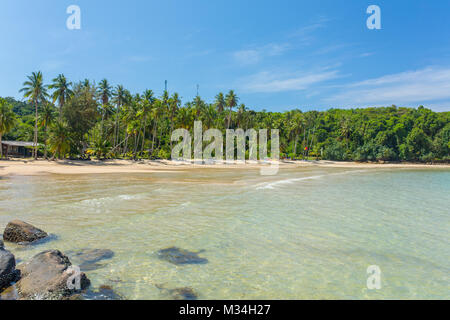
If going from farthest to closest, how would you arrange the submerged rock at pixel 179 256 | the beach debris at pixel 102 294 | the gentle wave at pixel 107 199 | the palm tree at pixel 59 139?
the palm tree at pixel 59 139
the gentle wave at pixel 107 199
the submerged rock at pixel 179 256
the beach debris at pixel 102 294

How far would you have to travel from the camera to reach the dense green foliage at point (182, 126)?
1928 inches

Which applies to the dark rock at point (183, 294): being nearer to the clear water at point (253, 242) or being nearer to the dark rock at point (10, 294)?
the clear water at point (253, 242)

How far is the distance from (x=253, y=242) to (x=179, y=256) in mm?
2358

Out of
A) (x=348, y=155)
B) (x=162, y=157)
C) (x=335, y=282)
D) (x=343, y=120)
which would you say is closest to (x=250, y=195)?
(x=335, y=282)

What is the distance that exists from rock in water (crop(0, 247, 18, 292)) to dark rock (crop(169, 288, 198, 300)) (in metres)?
2.96

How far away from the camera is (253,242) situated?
8.41 metres

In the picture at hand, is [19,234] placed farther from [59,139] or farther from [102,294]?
[59,139]

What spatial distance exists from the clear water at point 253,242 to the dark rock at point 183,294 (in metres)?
0.14

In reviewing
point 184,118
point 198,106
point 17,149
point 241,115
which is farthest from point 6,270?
point 241,115

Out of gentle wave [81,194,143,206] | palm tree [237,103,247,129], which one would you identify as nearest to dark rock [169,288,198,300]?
gentle wave [81,194,143,206]

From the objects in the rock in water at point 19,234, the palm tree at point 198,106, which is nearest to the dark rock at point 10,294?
the rock in water at point 19,234

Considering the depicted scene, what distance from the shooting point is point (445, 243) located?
342 inches
